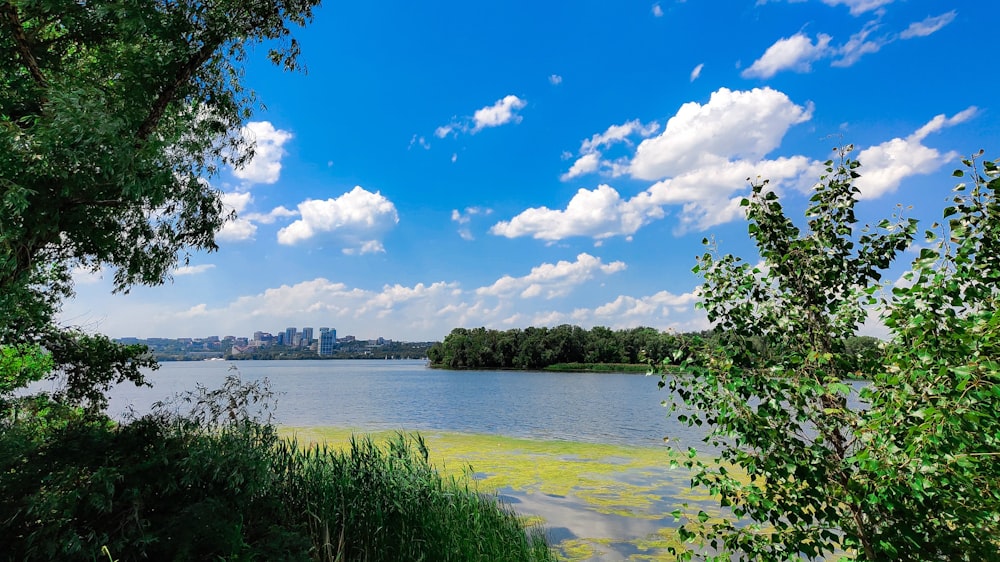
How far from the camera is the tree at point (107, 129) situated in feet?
13.7

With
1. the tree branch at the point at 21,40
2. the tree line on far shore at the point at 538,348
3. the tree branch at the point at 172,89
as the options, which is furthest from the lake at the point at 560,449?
the tree line on far shore at the point at 538,348

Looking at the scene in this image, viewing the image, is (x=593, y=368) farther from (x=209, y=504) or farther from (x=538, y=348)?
(x=209, y=504)

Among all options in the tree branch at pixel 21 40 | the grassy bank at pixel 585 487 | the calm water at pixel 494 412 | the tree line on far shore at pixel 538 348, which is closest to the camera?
the tree branch at pixel 21 40

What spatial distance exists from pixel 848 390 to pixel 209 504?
4.63 meters

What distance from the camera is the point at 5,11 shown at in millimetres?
5109

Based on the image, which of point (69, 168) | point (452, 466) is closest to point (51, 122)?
point (69, 168)

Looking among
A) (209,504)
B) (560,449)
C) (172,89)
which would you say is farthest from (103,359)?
(560,449)

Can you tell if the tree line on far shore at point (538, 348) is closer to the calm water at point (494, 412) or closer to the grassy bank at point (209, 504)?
the calm water at point (494, 412)

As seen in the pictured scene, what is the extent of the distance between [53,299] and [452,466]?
8.95 m

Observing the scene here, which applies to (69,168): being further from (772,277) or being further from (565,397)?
(565,397)

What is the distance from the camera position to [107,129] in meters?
4.22

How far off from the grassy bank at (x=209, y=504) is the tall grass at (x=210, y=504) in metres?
0.01

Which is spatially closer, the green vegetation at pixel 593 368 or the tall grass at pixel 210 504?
the tall grass at pixel 210 504

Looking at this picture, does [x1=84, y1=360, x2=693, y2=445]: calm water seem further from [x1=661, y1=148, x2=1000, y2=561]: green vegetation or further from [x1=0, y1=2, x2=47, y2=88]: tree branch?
[x1=661, y1=148, x2=1000, y2=561]: green vegetation
